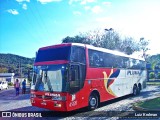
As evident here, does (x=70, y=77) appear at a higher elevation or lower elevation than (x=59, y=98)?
higher

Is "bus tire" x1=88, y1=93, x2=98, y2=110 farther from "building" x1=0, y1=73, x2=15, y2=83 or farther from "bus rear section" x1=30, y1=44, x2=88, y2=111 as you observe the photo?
"building" x1=0, y1=73, x2=15, y2=83

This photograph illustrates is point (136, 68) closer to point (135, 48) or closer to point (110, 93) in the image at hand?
point (110, 93)

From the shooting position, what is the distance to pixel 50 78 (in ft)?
31.4

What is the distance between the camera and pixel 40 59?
1047cm

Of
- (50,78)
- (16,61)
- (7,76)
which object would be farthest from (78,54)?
(7,76)

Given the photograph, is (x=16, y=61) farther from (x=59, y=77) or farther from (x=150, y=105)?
(x=150, y=105)

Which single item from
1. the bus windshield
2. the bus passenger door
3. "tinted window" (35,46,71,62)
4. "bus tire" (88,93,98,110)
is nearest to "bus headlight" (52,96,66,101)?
the bus windshield

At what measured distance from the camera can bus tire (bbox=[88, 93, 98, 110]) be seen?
35.8ft

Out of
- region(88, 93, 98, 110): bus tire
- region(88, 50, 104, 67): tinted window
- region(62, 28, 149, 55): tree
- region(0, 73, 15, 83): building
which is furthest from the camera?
region(0, 73, 15, 83): building

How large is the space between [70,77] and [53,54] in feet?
5.13

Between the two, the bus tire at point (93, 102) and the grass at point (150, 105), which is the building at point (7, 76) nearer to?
the bus tire at point (93, 102)

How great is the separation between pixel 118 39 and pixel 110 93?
2924 centimetres

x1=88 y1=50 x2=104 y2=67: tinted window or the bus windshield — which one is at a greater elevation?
x1=88 y1=50 x2=104 y2=67: tinted window

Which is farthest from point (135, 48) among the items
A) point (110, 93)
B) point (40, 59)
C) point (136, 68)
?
point (40, 59)
